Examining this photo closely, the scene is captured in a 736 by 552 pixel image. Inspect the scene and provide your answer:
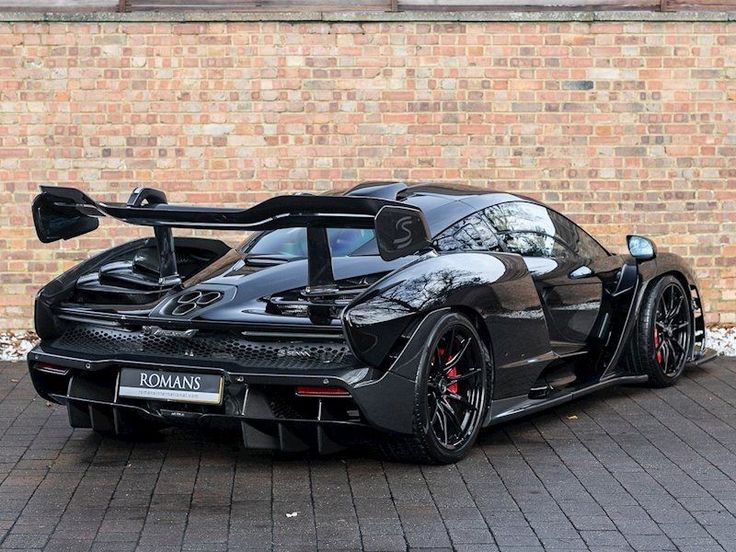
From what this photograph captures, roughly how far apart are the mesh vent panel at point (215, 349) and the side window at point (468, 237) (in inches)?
42.8

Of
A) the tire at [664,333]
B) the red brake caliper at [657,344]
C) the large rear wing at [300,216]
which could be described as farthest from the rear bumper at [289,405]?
the red brake caliper at [657,344]

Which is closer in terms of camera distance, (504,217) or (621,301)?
(504,217)

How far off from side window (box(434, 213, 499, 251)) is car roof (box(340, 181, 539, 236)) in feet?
0.11

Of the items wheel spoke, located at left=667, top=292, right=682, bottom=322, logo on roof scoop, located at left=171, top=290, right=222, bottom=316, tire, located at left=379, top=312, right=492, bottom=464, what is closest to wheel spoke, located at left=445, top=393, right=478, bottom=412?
tire, located at left=379, top=312, right=492, bottom=464

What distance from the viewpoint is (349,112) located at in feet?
34.6

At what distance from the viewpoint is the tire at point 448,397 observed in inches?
240

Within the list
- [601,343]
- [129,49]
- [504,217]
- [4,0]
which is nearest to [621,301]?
[601,343]

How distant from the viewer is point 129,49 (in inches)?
411

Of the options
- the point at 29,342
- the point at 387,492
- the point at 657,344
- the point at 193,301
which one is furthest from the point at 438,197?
the point at 29,342

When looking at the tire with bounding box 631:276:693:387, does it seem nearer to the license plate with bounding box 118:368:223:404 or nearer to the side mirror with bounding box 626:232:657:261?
the side mirror with bounding box 626:232:657:261

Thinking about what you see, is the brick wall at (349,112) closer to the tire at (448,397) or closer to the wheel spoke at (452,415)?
the tire at (448,397)

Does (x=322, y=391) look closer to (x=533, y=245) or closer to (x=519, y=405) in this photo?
(x=519, y=405)

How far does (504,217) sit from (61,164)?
14.9 feet

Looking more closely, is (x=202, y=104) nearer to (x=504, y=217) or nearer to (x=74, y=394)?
(x=504, y=217)
